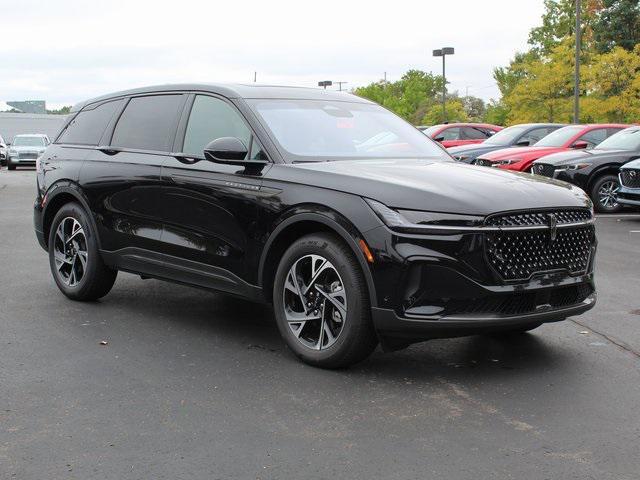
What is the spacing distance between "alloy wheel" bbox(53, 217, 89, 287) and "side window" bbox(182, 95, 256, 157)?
4.84 ft

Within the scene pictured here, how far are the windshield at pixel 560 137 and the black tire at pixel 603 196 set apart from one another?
119 inches

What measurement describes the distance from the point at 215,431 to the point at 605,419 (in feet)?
6.23

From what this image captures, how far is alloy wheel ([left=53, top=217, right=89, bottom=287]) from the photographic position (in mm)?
7477

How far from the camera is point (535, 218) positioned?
516 centimetres

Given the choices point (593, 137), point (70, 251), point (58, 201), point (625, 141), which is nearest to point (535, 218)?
point (70, 251)

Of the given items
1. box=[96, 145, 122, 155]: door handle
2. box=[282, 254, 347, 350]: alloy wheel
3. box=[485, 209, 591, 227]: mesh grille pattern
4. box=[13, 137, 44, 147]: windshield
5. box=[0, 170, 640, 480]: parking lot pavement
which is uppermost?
box=[96, 145, 122, 155]: door handle

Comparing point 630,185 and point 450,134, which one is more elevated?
point 450,134

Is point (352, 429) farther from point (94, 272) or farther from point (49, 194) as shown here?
point (49, 194)

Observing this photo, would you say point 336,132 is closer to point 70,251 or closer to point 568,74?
point 70,251

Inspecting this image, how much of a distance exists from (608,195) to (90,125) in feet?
38.1

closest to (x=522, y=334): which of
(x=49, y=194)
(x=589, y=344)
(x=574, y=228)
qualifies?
(x=589, y=344)

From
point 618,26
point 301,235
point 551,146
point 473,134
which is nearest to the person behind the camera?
point 301,235

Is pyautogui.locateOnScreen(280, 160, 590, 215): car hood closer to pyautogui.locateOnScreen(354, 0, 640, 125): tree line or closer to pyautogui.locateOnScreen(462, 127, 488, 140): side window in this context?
pyautogui.locateOnScreen(462, 127, 488, 140): side window

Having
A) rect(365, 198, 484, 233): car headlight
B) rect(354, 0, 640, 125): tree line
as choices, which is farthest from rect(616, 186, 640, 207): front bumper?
rect(354, 0, 640, 125): tree line
